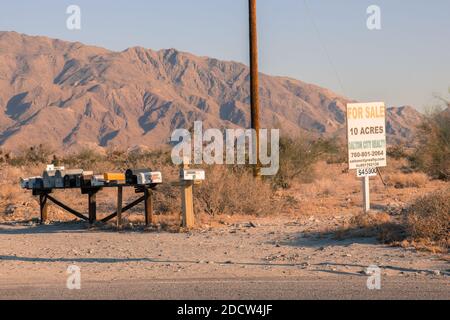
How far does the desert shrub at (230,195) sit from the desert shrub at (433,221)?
655 cm

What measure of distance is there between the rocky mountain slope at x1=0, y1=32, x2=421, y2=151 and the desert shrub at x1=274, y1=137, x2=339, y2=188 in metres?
78.7

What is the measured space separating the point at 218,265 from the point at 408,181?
17631 millimetres

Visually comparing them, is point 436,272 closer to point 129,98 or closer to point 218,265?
point 218,265

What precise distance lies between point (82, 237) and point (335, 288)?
815 cm

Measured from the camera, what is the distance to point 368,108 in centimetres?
1839

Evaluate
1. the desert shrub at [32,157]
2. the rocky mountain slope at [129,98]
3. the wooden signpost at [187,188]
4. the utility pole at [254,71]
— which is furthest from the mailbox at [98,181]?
the rocky mountain slope at [129,98]

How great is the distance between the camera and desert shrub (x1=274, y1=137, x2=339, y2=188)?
2900 cm

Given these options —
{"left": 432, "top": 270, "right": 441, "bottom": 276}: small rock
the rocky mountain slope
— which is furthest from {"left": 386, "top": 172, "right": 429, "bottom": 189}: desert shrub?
the rocky mountain slope

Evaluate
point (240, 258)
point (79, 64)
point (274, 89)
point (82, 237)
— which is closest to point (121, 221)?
point (82, 237)

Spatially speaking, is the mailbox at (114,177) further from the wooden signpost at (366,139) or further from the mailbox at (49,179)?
the wooden signpost at (366,139)

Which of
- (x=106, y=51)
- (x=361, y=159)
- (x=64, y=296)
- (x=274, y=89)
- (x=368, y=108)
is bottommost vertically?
(x=64, y=296)

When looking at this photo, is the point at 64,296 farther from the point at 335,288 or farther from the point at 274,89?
the point at 274,89

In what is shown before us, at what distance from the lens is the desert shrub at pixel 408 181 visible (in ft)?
95.0

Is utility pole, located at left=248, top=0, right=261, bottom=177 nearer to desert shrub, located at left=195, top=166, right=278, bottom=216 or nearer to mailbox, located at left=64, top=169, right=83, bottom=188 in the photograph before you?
desert shrub, located at left=195, top=166, right=278, bottom=216
